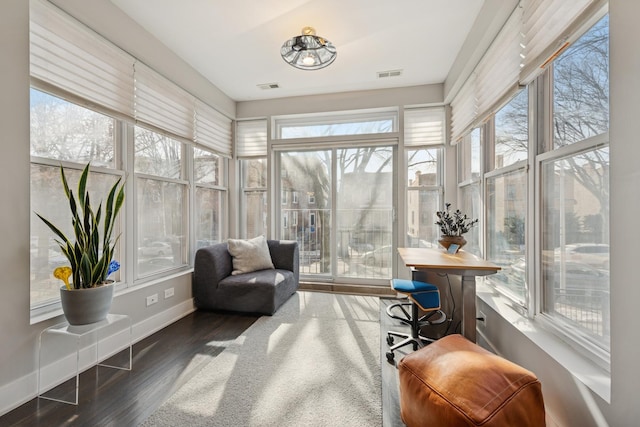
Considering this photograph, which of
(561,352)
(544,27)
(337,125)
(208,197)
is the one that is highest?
(337,125)

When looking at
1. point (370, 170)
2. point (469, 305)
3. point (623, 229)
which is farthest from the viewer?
point (370, 170)

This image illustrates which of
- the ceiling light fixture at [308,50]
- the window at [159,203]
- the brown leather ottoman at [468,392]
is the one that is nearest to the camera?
the brown leather ottoman at [468,392]

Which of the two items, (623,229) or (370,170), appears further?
(370,170)

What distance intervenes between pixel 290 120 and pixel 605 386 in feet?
13.8

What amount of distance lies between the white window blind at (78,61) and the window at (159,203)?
412 mm

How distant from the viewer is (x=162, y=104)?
9.65ft

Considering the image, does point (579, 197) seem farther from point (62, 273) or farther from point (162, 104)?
point (162, 104)

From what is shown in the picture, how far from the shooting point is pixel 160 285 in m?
2.92

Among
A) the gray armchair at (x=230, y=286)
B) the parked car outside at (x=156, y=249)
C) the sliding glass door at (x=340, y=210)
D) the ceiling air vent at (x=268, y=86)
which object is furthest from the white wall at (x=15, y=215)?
the sliding glass door at (x=340, y=210)

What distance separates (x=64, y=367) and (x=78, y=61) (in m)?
2.14

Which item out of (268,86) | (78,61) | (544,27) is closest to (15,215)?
(78,61)

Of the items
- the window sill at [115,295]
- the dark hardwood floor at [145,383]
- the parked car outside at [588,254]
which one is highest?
the parked car outside at [588,254]

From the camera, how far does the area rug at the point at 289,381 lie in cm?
160

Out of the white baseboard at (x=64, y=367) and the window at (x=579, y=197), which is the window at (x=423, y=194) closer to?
the window at (x=579, y=197)
